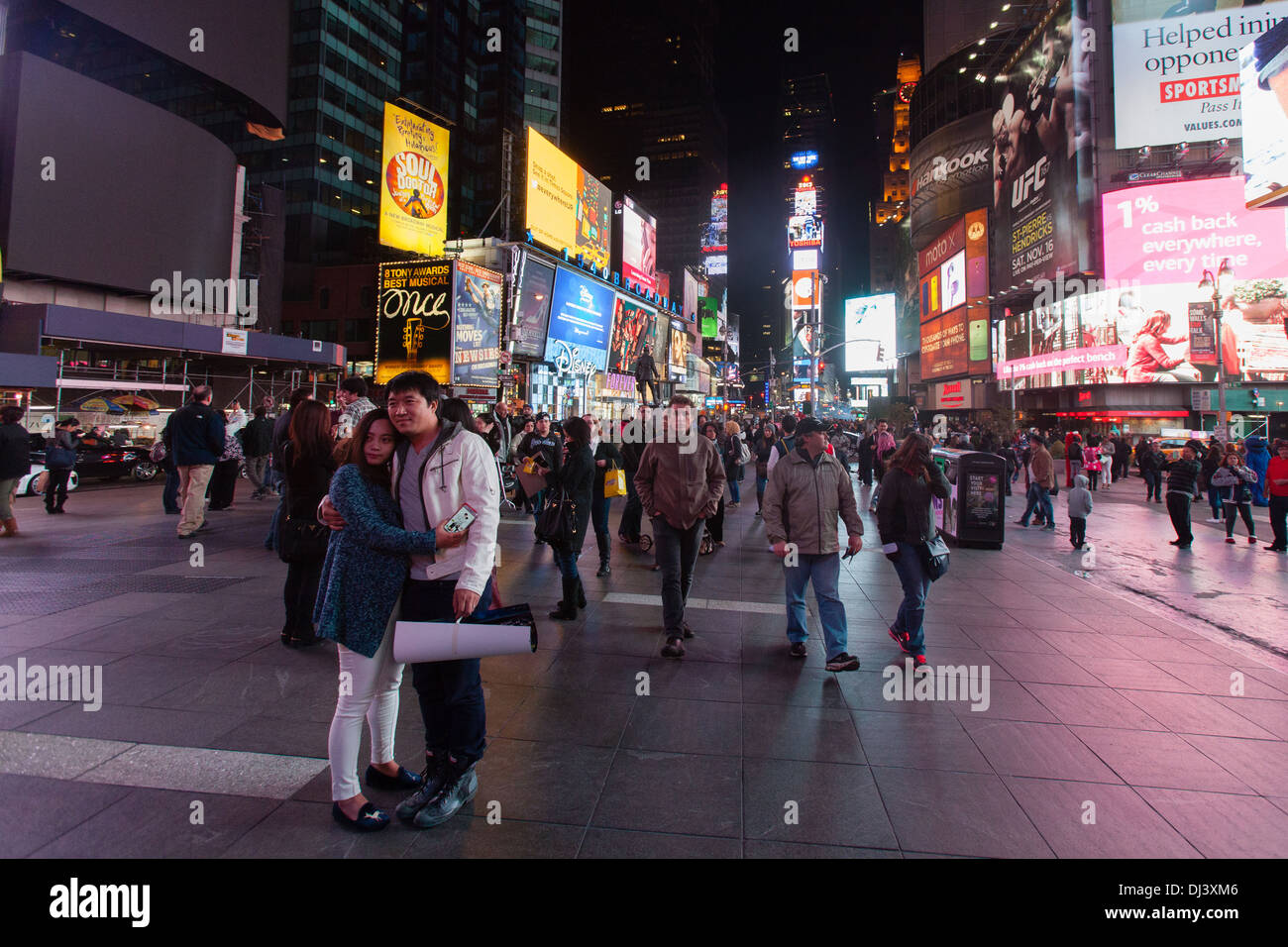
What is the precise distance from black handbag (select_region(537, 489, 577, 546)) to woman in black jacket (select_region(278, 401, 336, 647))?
6.46 ft

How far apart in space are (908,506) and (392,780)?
4.12 m

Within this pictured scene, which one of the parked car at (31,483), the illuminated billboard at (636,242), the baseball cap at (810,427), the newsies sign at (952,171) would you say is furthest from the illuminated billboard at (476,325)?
the newsies sign at (952,171)

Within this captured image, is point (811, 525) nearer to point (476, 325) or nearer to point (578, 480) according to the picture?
point (578, 480)

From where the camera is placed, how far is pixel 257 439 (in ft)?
41.0

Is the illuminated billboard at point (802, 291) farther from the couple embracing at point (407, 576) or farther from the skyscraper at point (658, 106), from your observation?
the couple embracing at point (407, 576)

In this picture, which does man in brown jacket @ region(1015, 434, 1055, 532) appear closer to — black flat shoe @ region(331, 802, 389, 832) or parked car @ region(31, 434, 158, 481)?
black flat shoe @ region(331, 802, 389, 832)

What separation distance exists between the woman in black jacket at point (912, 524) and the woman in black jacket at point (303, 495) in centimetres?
444

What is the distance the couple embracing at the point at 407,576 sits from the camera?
2.79m

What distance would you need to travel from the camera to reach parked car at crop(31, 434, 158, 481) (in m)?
15.4

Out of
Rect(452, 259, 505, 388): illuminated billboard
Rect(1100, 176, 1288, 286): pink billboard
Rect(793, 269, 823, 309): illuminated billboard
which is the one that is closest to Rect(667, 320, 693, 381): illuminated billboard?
Rect(452, 259, 505, 388): illuminated billboard
